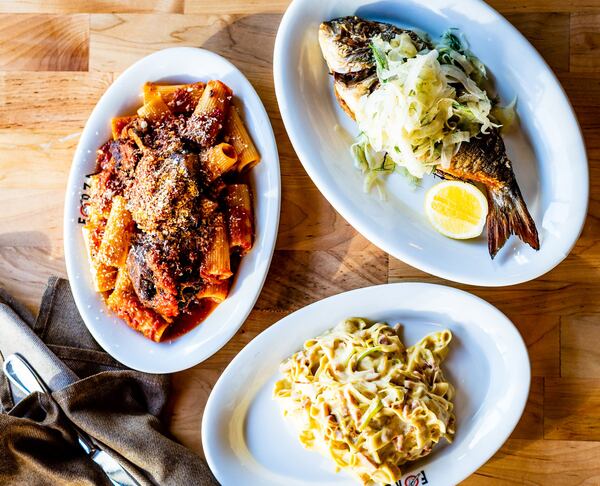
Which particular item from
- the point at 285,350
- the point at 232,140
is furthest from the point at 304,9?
the point at 285,350

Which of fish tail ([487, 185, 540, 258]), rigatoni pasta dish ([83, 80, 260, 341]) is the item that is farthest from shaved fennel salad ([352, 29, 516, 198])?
rigatoni pasta dish ([83, 80, 260, 341])

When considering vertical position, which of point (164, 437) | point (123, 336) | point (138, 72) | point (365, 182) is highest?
point (138, 72)

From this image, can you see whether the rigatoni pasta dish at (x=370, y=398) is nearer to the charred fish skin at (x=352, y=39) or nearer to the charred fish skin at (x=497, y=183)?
the charred fish skin at (x=497, y=183)

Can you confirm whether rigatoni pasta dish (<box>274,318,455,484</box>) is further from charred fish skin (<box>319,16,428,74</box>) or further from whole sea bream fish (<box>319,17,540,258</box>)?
charred fish skin (<box>319,16,428,74</box>)

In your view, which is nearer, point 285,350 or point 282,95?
point 282,95

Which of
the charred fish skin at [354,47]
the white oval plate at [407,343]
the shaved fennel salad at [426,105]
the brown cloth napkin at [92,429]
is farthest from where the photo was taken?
the brown cloth napkin at [92,429]

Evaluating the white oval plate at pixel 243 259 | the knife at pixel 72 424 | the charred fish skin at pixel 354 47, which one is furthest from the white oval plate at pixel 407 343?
the charred fish skin at pixel 354 47

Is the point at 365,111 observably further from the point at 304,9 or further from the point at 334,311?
the point at 334,311
